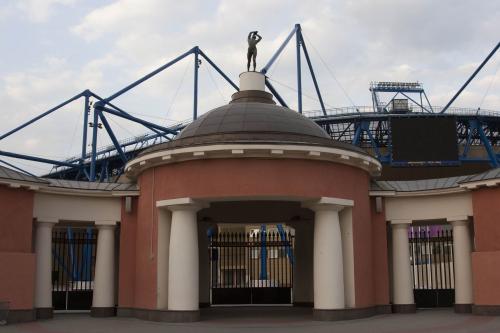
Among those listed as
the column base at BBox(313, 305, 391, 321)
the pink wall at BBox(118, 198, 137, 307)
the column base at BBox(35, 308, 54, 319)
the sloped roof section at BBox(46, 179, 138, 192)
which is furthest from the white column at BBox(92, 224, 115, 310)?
the column base at BBox(313, 305, 391, 321)

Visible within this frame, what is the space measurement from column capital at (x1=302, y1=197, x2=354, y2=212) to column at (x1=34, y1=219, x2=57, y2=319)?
368 inches

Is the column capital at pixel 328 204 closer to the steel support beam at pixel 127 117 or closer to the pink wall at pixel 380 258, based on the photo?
the pink wall at pixel 380 258

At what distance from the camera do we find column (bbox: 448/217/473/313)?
73.0ft

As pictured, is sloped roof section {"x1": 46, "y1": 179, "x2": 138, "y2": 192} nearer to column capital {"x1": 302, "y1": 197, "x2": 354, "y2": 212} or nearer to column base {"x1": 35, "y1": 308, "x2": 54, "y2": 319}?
column base {"x1": 35, "y1": 308, "x2": 54, "y2": 319}

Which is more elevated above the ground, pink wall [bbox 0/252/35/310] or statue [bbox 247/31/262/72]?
statue [bbox 247/31/262/72]

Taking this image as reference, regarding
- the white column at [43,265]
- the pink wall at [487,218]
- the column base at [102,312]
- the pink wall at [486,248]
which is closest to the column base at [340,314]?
the pink wall at [486,248]

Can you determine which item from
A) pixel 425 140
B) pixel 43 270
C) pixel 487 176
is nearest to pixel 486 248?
pixel 487 176

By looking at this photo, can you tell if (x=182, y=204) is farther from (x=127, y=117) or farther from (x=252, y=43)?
(x=127, y=117)

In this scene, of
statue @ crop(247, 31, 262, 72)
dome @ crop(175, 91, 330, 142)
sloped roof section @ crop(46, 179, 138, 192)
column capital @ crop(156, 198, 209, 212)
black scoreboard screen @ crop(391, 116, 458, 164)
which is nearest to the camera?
column capital @ crop(156, 198, 209, 212)

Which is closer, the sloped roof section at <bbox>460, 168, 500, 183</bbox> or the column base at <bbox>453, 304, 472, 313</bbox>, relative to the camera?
the sloped roof section at <bbox>460, 168, 500, 183</bbox>

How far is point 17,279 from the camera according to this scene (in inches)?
780

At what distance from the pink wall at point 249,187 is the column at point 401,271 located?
53.8 inches

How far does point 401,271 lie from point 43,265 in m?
13.2

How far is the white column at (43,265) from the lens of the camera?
21141 mm
